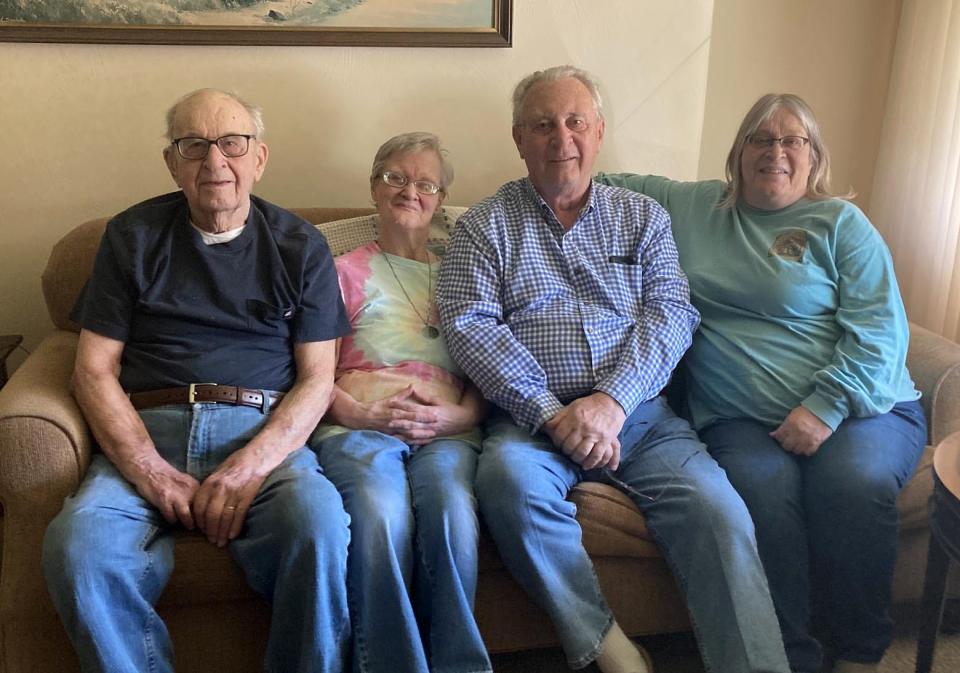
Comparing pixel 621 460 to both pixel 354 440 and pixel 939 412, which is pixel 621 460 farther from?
pixel 939 412

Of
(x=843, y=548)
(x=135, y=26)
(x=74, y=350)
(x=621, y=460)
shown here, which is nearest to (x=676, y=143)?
(x=621, y=460)

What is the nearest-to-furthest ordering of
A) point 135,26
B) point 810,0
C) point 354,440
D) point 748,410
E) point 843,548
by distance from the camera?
point 843,548 < point 354,440 < point 748,410 < point 135,26 < point 810,0

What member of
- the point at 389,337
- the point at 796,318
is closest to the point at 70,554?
the point at 389,337

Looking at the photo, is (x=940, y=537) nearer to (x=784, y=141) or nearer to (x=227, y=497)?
(x=784, y=141)

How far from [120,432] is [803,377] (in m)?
1.45

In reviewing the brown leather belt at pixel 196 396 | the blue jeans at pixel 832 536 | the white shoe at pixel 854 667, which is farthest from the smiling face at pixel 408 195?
the white shoe at pixel 854 667

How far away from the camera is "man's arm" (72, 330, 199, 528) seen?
1517 millimetres

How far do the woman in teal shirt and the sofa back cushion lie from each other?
2.47 ft

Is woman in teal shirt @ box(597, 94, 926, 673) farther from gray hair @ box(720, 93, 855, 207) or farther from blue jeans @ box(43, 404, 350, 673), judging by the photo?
blue jeans @ box(43, 404, 350, 673)

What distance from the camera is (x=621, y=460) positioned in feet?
5.70

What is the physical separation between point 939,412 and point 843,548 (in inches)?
21.1

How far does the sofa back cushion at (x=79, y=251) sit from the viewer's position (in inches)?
77.2

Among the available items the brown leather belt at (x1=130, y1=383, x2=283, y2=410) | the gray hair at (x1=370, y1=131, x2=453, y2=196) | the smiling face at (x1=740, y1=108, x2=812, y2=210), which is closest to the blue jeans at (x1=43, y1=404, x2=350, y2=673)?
the brown leather belt at (x1=130, y1=383, x2=283, y2=410)

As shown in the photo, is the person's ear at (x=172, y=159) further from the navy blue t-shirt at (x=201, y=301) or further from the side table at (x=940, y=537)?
the side table at (x=940, y=537)
